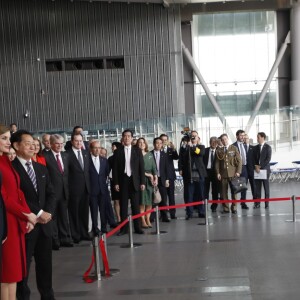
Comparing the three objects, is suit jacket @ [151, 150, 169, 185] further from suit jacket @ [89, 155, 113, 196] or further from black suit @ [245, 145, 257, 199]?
black suit @ [245, 145, 257, 199]

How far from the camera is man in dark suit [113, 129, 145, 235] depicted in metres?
9.94

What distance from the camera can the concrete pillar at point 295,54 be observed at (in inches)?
1152

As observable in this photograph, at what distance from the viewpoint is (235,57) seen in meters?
31.3

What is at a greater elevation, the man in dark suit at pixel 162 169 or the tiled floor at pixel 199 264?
the man in dark suit at pixel 162 169

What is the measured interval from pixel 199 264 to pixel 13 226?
3.35 m

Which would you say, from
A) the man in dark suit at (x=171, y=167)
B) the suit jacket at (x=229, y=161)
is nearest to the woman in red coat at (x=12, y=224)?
the man in dark suit at (x=171, y=167)

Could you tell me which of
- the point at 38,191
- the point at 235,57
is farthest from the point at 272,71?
the point at 38,191

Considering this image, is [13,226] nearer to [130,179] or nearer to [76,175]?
[76,175]

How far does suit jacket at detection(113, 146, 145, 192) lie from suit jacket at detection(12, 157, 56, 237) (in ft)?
15.0

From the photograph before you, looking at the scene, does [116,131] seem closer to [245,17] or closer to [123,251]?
[245,17]

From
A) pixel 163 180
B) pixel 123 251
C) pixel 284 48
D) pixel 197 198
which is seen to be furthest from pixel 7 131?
pixel 284 48

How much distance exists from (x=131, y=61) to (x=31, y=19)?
5551 millimetres

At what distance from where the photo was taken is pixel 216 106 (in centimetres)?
3027

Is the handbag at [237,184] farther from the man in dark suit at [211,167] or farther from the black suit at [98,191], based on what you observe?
the black suit at [98,191]
